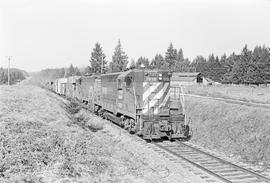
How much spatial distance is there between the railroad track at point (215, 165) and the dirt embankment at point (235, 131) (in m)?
1.46

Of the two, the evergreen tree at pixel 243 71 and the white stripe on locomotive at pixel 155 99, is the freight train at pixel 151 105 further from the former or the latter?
the evergreen tree at pixel 243 71

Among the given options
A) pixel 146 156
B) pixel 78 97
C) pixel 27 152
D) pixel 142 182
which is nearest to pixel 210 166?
pixel 146 156

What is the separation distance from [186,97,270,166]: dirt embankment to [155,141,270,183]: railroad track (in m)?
1.46

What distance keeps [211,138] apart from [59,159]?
9.72m

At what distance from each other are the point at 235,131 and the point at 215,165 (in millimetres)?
4361

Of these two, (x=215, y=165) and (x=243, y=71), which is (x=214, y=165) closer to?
(x=215, y=165)

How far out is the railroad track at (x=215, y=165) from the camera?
9.67 m

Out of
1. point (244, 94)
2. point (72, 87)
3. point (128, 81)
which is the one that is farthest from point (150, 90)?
point (72, 87)

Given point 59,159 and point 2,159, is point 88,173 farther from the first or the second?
point 2,159

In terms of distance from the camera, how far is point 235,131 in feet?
48.9

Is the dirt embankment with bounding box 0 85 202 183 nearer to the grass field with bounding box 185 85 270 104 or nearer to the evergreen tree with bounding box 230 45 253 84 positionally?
the grass field with bounding box 185 85 270 104

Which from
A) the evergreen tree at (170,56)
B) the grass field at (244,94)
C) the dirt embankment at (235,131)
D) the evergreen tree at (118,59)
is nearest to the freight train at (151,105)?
the dirt embankment at (235,131)

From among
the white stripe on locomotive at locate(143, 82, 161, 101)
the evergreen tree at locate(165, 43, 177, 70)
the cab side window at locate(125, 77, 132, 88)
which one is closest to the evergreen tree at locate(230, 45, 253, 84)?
the evergreen tree at locate(165, 43, 177, 70)

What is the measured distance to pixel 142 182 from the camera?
842 centimetres
